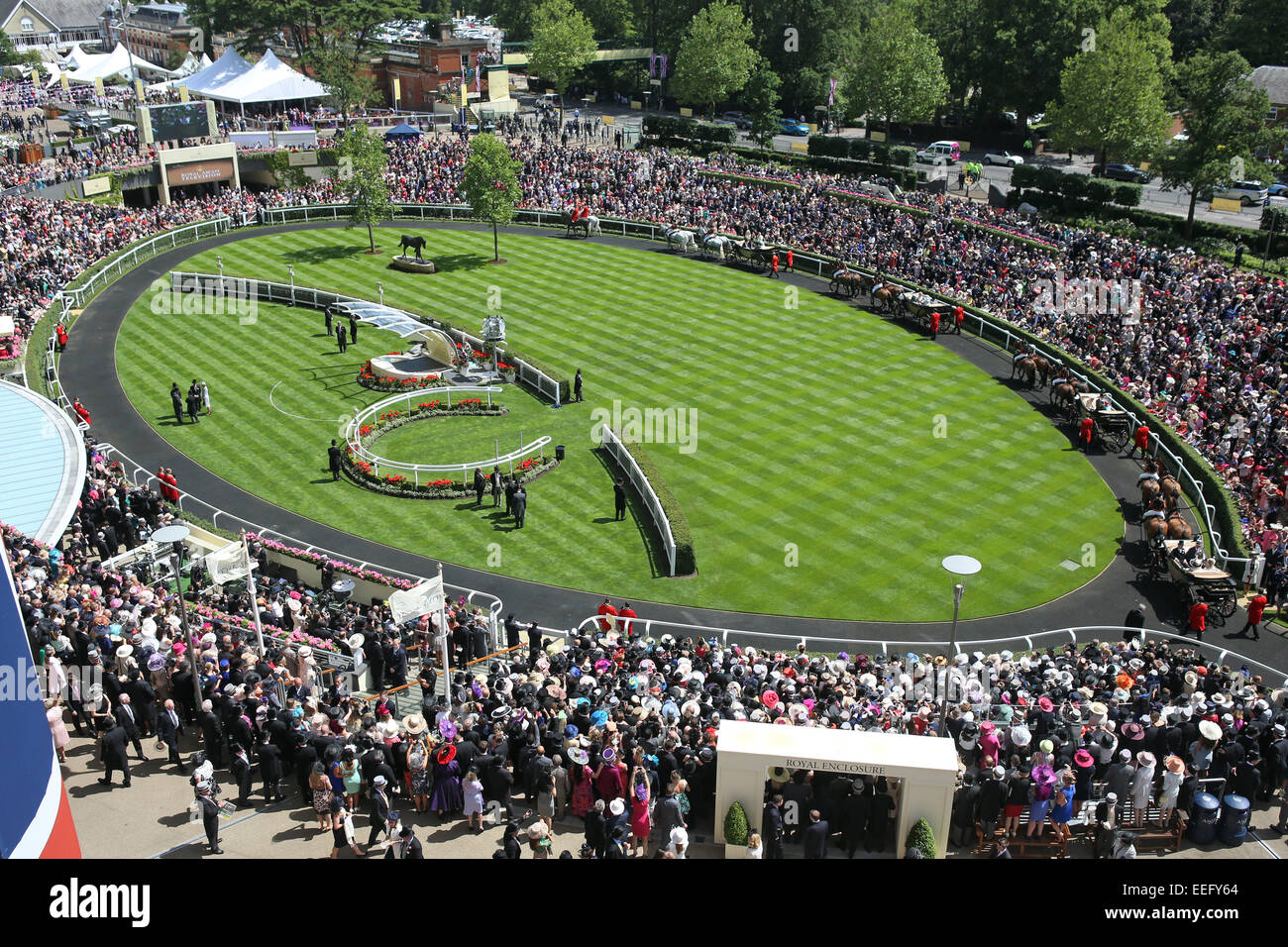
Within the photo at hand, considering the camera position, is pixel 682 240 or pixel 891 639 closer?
pixel 891 639

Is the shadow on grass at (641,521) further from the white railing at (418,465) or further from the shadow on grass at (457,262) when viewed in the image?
the shadow on grass at (457,262)

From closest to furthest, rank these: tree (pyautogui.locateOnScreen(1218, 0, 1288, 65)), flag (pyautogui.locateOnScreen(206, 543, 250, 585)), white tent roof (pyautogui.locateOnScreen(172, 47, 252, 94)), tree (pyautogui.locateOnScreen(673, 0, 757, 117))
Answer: flag (pyautogui.locateOnScreen(206, 543, 250, 585)), tree (pyautogui.locateOnScreen(1218, 0, 1288, 65)), white tent roof (pyautogui.locateOnScreen(172, 47, 252, 94)), tree (pyautogui.locateOnScreen(673, 0, 757, 117))

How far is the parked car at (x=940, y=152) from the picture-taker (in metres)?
83.0

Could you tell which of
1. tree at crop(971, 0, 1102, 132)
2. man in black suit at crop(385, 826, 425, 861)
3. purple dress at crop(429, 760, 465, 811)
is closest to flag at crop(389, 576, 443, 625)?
purple dress at crop(429, 760, 465, 811)

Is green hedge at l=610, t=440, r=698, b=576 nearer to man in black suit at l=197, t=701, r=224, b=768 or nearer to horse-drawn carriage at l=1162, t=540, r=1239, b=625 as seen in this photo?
horse-drawn carriage at l=1162, t=540, r=1239, b=625

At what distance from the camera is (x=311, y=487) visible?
36.0 m

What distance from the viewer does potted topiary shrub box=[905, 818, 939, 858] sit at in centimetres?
1586

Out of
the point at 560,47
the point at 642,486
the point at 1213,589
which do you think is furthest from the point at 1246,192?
the point at 560,47

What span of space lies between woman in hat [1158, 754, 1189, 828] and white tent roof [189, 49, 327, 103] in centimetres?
8419

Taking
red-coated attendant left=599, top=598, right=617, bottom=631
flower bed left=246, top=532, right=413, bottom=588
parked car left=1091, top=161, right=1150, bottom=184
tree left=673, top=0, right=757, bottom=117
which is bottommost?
red-coated attendant left=599, top=598, right=617, bottom=631

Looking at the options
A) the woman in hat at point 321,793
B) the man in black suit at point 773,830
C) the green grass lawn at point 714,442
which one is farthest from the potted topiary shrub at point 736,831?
the green grass lawn at point 714,442

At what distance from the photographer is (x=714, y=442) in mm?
38844

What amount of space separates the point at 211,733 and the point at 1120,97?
214 ft

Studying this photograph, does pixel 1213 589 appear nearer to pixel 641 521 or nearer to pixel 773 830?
pixel 641 521
